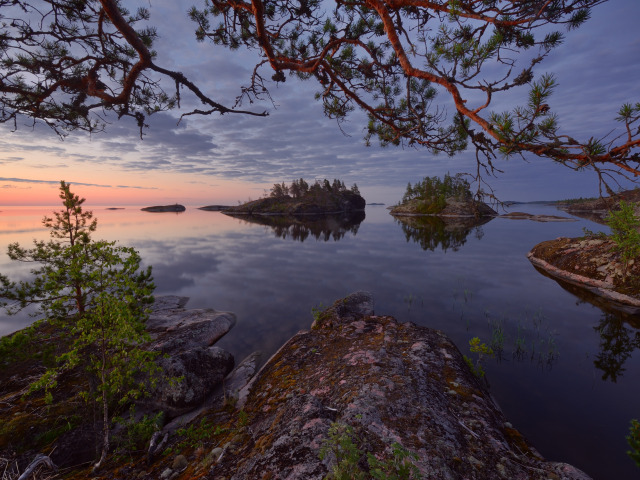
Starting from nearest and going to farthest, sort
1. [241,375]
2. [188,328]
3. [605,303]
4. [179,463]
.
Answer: [179,463] → [241,375] → [188,328] → [605,303]

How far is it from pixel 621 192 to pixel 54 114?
13036 mm

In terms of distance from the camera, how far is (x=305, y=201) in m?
105

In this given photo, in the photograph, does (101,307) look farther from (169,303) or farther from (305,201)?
(305,201)

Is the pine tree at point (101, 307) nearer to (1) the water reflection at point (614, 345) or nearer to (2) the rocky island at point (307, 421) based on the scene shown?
(2) the rocky island at point (307, 421)

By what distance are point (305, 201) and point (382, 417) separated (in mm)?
103326

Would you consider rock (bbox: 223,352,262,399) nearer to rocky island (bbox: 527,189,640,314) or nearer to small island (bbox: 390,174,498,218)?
rocky island (bbox: 527,189,640,314)

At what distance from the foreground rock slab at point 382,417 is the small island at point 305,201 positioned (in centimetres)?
9556

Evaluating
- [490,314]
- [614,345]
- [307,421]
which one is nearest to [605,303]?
[614,345]

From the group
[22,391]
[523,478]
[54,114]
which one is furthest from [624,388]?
[54,114]

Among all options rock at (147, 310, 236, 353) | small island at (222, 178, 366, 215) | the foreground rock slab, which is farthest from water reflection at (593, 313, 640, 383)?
small island at (222, 178, 366, 215)

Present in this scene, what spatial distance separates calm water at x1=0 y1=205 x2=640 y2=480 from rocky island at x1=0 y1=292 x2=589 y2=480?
2492 mm

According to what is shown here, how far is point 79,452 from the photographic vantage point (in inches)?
213

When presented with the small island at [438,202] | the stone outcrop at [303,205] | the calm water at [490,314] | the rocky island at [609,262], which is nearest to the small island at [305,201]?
the stone outcrop at [303,205]

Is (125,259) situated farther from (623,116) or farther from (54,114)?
(623,116)
